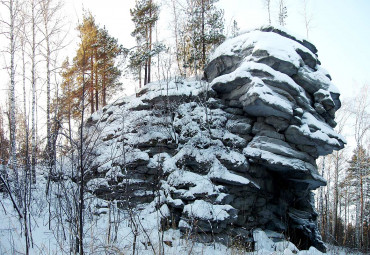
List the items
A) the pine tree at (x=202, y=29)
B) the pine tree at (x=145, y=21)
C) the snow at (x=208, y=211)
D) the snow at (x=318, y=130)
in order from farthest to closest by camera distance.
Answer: the pine tree at (x=145, y=21)
the pine tree at (x=202, y=29)
the snow at (x=318, y=130)
the snow at (x=208, y=211)

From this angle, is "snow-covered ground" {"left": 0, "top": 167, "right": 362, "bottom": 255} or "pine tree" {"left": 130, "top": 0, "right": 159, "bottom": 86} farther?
"pine tree" {"left": 130, "top": 0, "right": 159, "bottom": 86}

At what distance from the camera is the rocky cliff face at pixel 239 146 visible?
855cm

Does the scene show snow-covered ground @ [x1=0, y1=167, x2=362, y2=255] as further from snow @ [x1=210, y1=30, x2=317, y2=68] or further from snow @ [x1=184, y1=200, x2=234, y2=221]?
snow @ [x1=210, y1=30, x2=317, y2=68]

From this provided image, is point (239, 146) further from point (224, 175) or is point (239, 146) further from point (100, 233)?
point (100, 233)

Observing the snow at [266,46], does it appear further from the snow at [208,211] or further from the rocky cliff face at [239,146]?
the snow at [208,211]

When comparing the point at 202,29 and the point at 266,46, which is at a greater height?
the point at 202,29

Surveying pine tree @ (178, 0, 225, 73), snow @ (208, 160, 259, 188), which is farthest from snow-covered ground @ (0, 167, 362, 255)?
pine tree @ (178, 0, 225, 73)

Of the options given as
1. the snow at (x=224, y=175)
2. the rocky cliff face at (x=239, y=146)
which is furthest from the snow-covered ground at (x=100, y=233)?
the snow at (x=224, y=175)

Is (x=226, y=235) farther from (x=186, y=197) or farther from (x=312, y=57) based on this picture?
(x=312, y=57)

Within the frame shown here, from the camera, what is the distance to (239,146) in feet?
31.3

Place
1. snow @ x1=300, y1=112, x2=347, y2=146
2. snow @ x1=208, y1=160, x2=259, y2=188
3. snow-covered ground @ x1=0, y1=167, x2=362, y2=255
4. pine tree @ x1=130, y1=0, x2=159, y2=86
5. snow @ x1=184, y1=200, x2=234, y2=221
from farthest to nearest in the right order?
pine tree @ x1=130, y1=0, x2=159, y2=86 < snow @ x1=300, y1=112, x2=347, y2=146 < snow @ x1=208, y1=160, x2=259, y2=188 < snow @ x1=184, y1=200, x2=234, y2=221 < snow-covered ground @ x1=0, y1=167, x2=362, y2=255

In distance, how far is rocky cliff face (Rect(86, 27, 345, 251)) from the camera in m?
8.55

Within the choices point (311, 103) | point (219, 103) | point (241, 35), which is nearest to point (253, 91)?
point (219, 103)

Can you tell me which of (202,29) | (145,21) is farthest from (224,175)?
(145,21)
